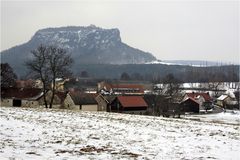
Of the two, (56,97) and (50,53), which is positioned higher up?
(50,53)

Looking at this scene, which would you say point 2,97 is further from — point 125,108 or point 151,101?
point 151,101

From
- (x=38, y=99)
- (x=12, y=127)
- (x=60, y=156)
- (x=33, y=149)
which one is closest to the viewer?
(x=60, y=156)

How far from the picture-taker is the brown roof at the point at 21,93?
75375 mm

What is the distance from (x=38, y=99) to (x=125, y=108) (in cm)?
2070

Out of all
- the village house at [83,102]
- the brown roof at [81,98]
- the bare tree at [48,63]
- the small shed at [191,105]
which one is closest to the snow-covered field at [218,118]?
the small shed at [191,105]

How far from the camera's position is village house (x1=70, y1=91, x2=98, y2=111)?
7384 centimetres

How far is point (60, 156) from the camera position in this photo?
621 inches

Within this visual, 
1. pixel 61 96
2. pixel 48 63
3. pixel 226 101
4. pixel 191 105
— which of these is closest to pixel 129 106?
pixel 61 96

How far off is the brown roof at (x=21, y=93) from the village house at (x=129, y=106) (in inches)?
749

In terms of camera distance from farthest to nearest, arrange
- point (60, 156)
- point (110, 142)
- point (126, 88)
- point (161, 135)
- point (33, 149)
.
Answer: point (126, 88), point (161, 135), point (110, 142), point (33, 149), point (60, 156)

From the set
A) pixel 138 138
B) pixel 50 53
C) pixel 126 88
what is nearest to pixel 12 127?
pixel 138 138

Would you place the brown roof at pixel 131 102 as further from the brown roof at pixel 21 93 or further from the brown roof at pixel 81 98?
the brown roof at pixel 21 93

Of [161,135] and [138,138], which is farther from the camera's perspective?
[161,135]

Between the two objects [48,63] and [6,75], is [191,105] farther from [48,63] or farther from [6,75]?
[48,63]
